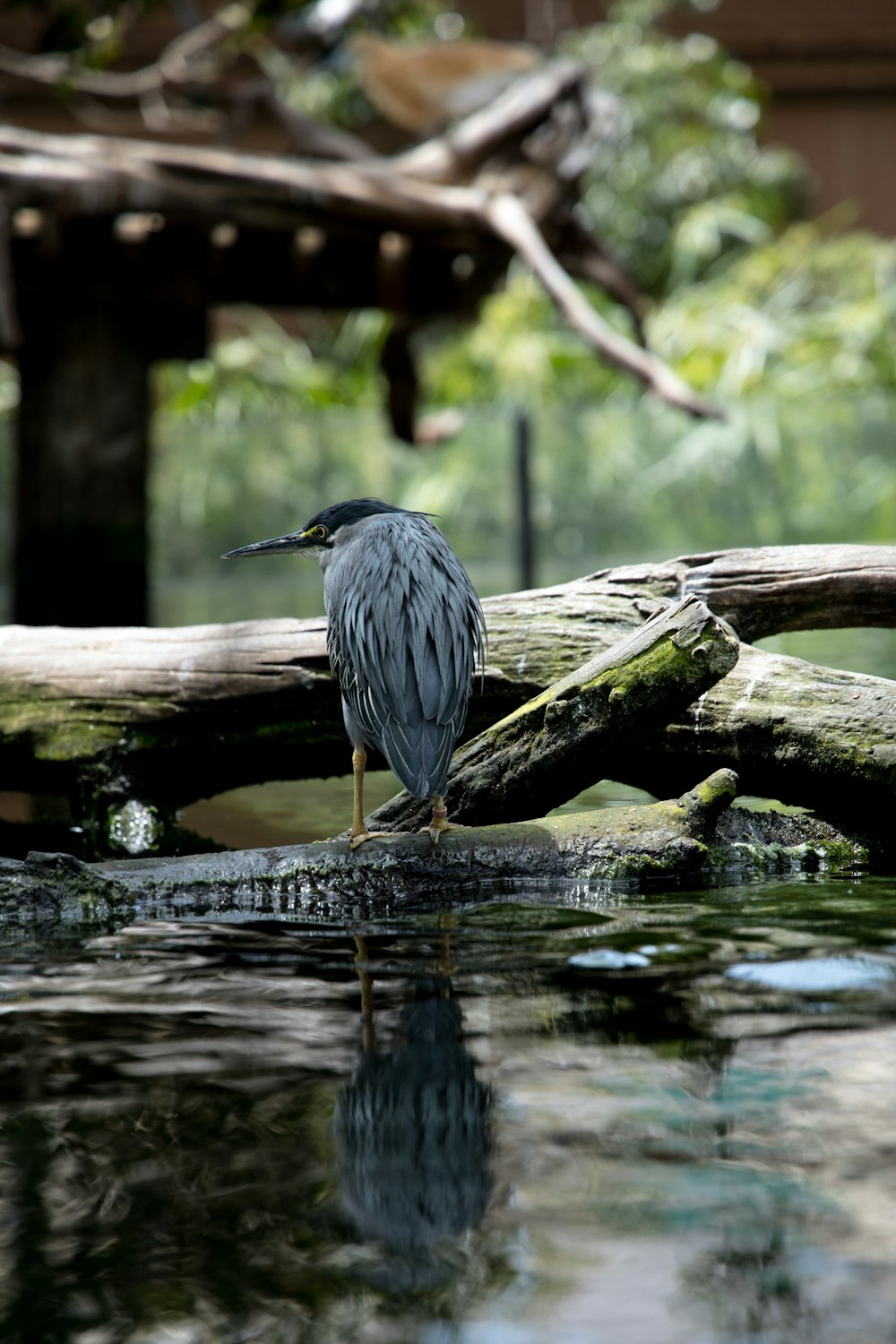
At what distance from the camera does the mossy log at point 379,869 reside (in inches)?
102

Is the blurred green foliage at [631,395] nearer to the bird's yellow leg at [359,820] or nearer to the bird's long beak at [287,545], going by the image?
the bird's long beak at [287,545]

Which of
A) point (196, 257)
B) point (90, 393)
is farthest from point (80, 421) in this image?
point (196, 257)

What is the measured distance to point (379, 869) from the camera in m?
2.71

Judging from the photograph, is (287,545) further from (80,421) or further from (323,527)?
(80,421)

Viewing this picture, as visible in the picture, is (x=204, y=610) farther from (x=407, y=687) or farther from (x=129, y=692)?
(x=407, y=687)

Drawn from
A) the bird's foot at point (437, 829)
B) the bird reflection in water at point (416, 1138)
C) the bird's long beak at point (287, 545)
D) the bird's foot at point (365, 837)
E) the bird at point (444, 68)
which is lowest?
the bird reflection in water at point (416, 1138)

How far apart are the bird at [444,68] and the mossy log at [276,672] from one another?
5.35 metres

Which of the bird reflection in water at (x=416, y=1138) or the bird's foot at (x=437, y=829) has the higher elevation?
the bird's foot at (x=437, y=829)

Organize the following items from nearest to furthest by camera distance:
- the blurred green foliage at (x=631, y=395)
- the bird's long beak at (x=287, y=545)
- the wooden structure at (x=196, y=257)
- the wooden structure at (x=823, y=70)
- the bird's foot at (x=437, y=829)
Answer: the bird's foot at (x=437, y=829), the bird's long beak at (x=287, y=545), the wooden structure at (x=196, y=257), the blurred green foliage at (x=631, y=395), the wooden structure at (x=823, y=70)

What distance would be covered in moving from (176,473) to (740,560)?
8122 millimetres

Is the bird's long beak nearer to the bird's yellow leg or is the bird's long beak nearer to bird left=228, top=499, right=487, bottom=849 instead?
bird left=228, top=499, right=487, bottom=849

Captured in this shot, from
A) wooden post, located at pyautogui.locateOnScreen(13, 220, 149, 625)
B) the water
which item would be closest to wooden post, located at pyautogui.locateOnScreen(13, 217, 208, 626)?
wooden post, located at pyautogui.locateOnScreen(13, 220, 149, 625)

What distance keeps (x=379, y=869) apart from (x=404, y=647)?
421 millimetres

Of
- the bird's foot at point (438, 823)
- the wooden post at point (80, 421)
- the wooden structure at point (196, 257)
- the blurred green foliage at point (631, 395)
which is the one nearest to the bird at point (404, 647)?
the bird's foot at point (438, 823)
